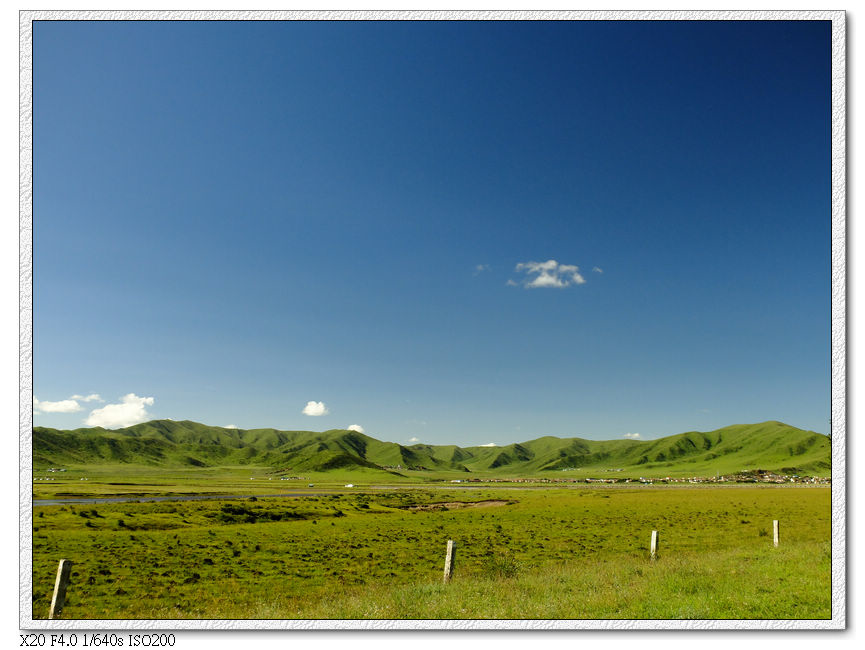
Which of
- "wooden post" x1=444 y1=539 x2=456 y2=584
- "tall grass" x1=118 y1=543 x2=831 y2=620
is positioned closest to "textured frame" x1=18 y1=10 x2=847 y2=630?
"tall grass" x1=118 y1=543 x2=831 y2=620

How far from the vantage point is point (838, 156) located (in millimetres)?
11492

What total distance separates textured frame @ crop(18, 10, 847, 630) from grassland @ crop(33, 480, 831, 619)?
17.7 inches

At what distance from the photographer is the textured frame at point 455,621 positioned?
9.76 metres

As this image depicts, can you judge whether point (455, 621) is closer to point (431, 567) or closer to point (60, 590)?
point (60, 590)

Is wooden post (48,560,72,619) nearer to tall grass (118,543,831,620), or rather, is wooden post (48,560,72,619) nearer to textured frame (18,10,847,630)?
textured frame (18,10,847,630)

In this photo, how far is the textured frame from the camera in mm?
9758

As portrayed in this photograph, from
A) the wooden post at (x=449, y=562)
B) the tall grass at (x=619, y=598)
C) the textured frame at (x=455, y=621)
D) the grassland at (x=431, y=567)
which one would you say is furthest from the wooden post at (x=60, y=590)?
the wooden post at (x=449, y=562)

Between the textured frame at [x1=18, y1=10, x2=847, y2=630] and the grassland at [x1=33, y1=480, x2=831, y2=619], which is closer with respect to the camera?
the textured frame at [x1=18, y1=10, x2=847, y2=630]

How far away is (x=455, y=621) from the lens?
984 cm

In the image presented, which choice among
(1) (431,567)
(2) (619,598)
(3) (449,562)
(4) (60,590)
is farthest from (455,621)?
(1) (431,567)

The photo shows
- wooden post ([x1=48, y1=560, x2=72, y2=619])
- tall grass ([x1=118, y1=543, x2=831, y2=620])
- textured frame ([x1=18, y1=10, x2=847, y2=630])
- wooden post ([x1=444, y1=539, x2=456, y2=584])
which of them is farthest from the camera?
wooden post ([x1=444, y1=539, x2=456, y2=584])

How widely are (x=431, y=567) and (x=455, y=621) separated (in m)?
15.2

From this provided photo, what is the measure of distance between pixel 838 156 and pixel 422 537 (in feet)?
112

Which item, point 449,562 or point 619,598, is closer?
point 619,598
